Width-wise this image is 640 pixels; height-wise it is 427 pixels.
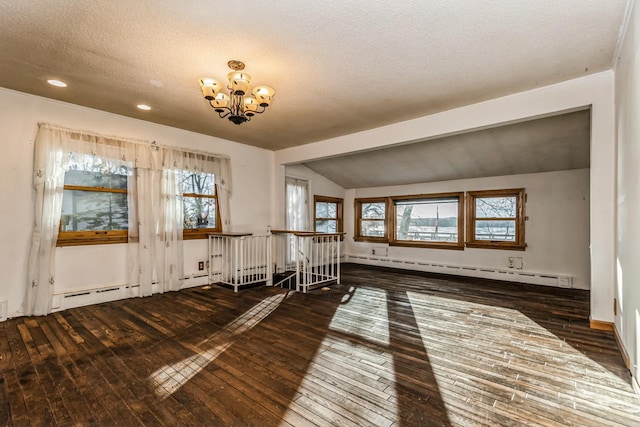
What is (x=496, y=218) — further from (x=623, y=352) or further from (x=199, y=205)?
(x=199, y=205)

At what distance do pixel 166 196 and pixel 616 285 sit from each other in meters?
5.51

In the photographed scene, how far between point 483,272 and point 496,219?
1064mm

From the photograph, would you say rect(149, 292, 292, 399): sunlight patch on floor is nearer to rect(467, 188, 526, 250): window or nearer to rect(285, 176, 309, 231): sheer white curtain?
rect(285, 176, 309, 231): sheer white curtain

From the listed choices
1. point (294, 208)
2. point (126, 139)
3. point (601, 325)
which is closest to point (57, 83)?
point (126, 139)

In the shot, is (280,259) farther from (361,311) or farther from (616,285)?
(616,285)

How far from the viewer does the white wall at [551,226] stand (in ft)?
16.3

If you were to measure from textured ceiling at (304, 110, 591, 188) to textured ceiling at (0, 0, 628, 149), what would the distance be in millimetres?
1257

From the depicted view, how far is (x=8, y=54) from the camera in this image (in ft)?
8.64

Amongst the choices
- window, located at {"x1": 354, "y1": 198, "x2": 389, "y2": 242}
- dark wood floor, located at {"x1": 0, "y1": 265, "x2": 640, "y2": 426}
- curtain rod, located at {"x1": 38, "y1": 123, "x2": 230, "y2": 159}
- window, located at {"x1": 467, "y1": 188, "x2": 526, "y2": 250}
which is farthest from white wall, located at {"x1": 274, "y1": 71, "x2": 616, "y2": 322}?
curtain rod, located at {"x1": 38, "y1": 123, "x2": 230, "y2": 159}

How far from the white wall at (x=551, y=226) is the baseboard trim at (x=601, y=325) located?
2.37m

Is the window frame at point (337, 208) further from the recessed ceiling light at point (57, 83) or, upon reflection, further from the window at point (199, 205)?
the recessed ceiling light at point (57, 83)

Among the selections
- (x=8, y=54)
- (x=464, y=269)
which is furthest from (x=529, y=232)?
(x=8, y=54)

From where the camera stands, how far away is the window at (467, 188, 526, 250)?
18.1 ft

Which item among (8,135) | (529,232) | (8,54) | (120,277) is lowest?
(120,277)
